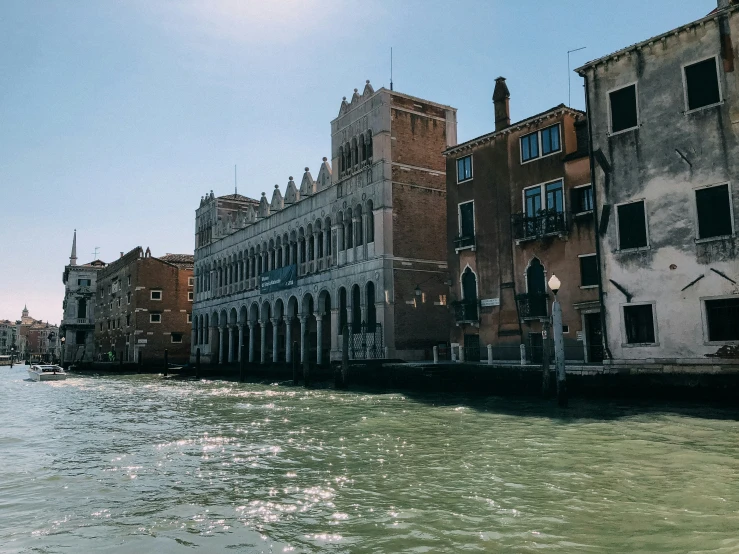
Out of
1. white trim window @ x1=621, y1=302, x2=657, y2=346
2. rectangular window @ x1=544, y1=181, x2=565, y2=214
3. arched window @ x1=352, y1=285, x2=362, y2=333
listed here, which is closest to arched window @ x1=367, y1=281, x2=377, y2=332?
arched window @ x1=352, y1=285, x2=362, y2=333

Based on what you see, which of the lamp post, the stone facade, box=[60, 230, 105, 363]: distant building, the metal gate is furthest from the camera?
box=[60, 230, 105, 363]: distant building

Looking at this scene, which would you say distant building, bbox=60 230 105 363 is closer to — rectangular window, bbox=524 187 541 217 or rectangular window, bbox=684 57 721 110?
rectangular window, bbox=524 187 541 217

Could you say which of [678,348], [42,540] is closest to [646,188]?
[678,348]

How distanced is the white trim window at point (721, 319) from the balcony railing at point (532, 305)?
238 inches

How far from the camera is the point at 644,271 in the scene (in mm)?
18062

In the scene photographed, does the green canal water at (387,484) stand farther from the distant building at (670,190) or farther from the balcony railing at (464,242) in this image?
the balcony railing at (464,242)

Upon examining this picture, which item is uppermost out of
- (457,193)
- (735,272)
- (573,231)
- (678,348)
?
(457,193)

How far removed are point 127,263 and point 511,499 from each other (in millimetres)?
62052

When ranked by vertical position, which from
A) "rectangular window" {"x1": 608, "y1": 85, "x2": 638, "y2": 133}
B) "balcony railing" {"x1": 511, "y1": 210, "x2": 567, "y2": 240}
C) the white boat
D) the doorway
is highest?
"rectangular window" {"x1": 608, "y1": 85, "x2": 638, "y2": 133}

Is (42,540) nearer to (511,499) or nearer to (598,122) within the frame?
(511,499)

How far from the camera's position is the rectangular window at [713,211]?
54.0ft

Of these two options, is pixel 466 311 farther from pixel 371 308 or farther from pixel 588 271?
pixel 371 308

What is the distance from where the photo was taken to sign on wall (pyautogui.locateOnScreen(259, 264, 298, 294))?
37125mm

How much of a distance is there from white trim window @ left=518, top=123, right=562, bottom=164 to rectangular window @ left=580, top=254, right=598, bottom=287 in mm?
4115
